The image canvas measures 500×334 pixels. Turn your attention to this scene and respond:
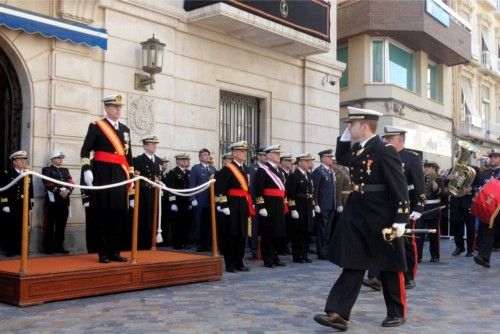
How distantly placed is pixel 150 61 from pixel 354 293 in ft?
22.7

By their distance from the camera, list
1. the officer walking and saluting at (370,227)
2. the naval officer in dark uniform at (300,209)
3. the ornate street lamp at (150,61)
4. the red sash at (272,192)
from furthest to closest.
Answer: the ornate street lamp at (150,61)
the naval officer in dark uniform at (300,209)
the red sash at (272,192)
the officer walking and saluting at (370,227)

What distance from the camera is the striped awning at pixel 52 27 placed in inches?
350

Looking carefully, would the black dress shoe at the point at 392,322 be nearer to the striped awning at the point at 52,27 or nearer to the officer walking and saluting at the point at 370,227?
the officer walking and saluting at the point at 370,227

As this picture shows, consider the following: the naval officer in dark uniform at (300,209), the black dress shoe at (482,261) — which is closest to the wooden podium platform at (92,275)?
the naval officer in dark uniform at (300,209)

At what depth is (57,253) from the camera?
9.45 metres

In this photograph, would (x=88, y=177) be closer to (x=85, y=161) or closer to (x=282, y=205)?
(x=85, y=161)

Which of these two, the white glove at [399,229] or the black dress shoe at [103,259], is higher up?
the white glove at [399,229]

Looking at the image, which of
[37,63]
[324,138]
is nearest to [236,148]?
[37,63]

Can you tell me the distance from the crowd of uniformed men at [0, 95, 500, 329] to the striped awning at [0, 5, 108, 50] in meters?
1.81

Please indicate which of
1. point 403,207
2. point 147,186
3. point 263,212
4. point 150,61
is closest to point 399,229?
Answer: point 403,207

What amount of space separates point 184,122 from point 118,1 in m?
2.61

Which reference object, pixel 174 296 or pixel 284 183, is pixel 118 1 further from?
pixel 174 296

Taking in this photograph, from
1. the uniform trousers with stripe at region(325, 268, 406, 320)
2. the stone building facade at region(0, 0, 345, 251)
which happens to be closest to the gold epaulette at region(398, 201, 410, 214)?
the uniform trousers with stripe at region(325, 268, 406, 320)

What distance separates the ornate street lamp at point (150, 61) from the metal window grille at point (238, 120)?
2.42 m
